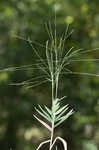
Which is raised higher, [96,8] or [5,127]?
[96,8]

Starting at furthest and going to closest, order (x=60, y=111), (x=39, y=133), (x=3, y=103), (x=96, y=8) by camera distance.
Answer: (x=39, y=133) → (x=3, y=103) → (x=96, y=8) → (x=60, y=111)

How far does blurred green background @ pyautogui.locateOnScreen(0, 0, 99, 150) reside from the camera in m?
3.29

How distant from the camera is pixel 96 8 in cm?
328

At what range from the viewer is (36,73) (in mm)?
3561

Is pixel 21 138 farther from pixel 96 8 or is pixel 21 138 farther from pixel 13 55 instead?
pixel 96 8

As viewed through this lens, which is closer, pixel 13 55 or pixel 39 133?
pixel 13 55

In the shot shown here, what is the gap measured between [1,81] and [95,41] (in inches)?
35.5

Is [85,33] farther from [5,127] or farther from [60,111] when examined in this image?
[60,111]

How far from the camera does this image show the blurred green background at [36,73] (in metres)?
3.29

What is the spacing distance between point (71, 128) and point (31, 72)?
0.61 meters

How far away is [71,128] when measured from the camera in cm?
371

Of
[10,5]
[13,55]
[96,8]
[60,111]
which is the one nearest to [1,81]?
[13,55]

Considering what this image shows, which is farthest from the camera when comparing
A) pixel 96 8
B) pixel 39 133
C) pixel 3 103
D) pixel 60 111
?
pixel 39 133

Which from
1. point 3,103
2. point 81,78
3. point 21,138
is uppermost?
point 81,78
